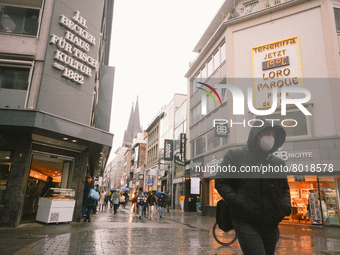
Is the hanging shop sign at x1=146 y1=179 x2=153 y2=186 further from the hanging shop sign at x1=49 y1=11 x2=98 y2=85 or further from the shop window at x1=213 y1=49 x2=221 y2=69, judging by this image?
the hanging shop sign at x1=49 y1=11 x2=98 y2=85

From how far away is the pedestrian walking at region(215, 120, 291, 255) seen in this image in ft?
8.58

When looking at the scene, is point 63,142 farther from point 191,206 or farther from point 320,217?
point 191,206

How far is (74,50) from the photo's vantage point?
12.5 meters

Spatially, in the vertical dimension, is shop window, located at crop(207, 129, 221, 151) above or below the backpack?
above

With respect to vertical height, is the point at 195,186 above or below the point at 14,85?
below

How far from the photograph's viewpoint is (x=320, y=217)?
14.8 metres

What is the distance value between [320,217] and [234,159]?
14.9 meters

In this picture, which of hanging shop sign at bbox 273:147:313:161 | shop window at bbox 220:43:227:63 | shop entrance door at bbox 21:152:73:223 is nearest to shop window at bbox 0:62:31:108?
shop entrance door at bbox 21:152:73:223

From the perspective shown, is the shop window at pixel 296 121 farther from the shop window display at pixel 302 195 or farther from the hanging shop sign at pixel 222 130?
the hanging shop sign at pixel 222 130

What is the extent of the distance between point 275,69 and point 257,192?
57.9ft

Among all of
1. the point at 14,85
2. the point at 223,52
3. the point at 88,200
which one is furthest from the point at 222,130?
the point at 14,85

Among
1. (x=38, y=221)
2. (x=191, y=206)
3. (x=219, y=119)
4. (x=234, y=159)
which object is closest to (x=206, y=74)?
(x=219, y=119)

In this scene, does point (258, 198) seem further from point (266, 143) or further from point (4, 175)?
point (4, 175)

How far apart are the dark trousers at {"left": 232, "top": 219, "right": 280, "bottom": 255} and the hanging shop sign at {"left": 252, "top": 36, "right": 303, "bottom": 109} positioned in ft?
53.9
